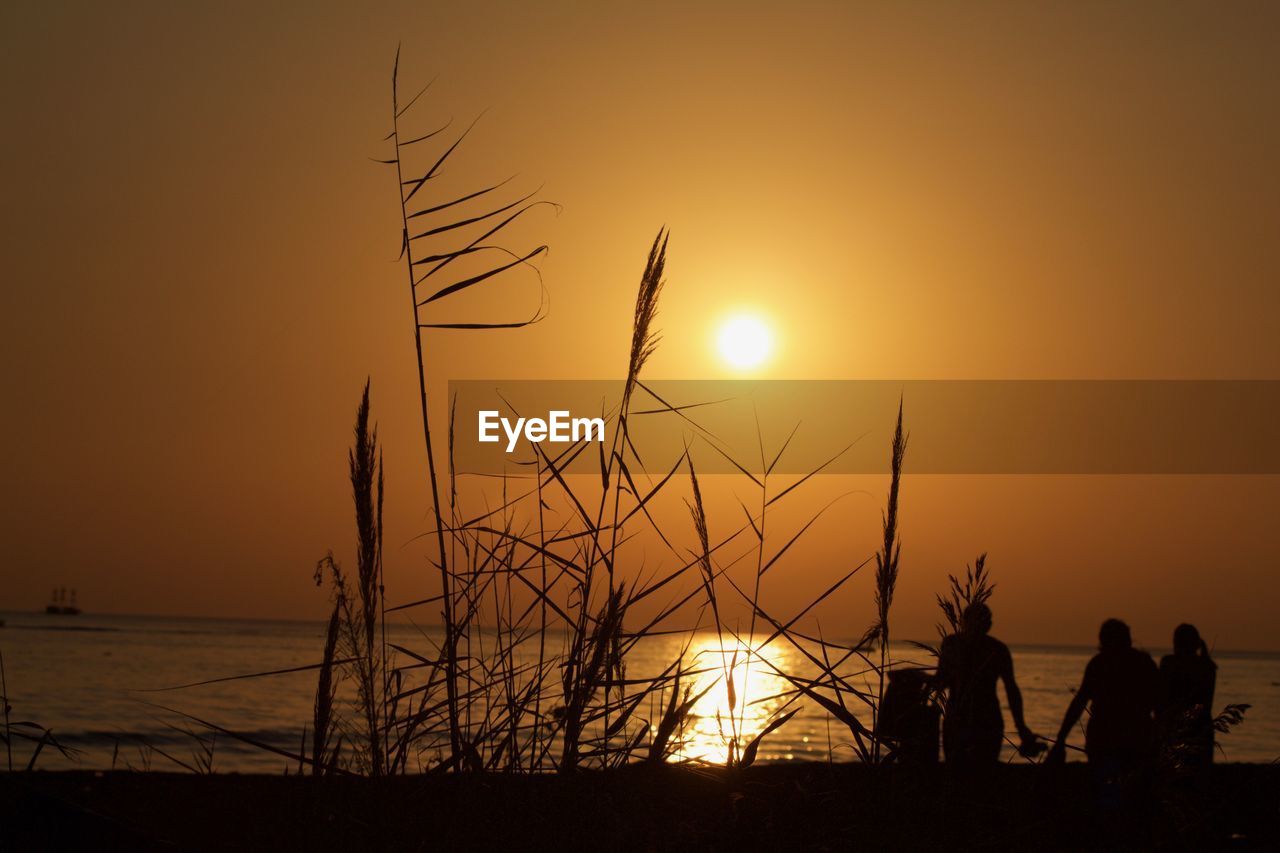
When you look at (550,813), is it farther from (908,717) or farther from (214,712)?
(214,712)

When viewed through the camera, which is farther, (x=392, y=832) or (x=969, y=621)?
(x=969, y=621)

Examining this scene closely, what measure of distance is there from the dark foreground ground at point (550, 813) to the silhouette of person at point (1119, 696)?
10.6ft

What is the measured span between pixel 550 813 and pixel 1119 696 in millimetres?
4741

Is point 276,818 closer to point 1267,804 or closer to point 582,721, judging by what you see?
point 582,721

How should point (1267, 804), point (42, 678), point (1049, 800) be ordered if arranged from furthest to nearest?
point (42, 678)
point (1267, 804)
point (1049, 800)

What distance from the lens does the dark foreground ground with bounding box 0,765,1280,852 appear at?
1976mm

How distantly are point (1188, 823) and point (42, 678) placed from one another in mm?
37478

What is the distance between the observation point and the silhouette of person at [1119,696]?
5.51 m

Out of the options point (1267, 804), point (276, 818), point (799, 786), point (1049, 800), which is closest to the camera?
point (276, 818)

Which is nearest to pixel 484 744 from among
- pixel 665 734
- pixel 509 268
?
pixel 665 734

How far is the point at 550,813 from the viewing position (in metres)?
2.11

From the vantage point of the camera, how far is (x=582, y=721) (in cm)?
233

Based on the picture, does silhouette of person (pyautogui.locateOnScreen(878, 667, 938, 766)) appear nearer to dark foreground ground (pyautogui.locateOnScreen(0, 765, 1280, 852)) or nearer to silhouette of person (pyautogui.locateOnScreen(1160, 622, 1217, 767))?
dark foreground ground (pyautogui.locateOnScreen(0, 765, 1280, 852))

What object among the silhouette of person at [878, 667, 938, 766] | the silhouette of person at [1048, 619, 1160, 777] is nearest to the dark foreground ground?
the silhouette of person at [878, 667, 938, 766]
